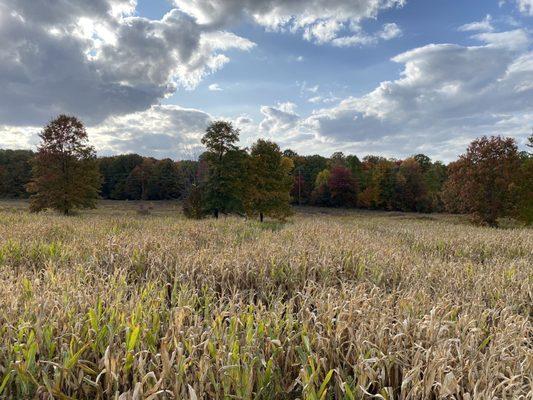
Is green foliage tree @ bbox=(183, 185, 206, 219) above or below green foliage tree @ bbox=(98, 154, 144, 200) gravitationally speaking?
below

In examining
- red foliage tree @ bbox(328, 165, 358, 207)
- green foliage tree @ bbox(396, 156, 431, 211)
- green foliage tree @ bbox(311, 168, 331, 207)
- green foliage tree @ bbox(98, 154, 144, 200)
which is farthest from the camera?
green foliage tree @ bbox(98, 154, 144, 200)

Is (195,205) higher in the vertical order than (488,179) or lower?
lower

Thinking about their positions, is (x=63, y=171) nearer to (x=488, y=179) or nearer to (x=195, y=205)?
(x=195, y=205)

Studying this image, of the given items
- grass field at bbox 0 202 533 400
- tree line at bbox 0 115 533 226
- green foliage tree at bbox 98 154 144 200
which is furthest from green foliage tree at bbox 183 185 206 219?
green foliage tree at bbox 98 154 144 200

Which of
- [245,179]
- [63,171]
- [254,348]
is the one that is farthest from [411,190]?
[254,348]

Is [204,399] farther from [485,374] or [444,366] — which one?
[485,374]

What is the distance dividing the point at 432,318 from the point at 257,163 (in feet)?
114

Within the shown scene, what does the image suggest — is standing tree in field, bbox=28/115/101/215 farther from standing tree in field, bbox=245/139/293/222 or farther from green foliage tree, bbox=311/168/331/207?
green foliage tree, bbox=311/168/331/207

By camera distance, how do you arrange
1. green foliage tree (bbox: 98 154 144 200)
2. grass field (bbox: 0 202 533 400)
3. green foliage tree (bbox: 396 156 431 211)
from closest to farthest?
1. grass field (bbox: 0 202 533 400)
2. green foliage tree (bbox: 396 156 431 211)
3. green foliage tree (bbox: 98 154 144 200)

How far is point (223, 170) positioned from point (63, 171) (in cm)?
1473

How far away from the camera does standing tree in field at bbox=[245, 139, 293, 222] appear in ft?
117

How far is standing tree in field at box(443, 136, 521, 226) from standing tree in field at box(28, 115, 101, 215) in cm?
3644

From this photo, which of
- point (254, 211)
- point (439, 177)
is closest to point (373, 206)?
point (439, 177)

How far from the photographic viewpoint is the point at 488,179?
3519 centimetres
